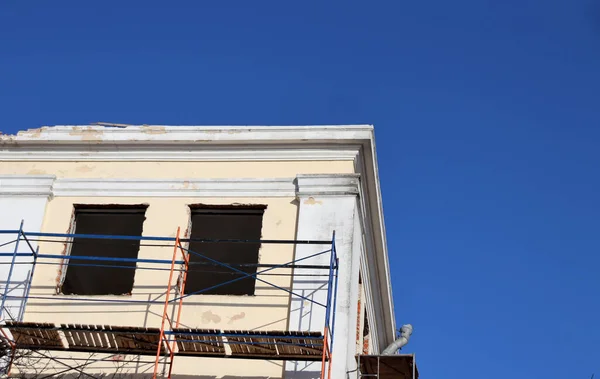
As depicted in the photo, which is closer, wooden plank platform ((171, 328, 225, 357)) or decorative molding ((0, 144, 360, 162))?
wooden plank platform ((171, 328, 225, 357))

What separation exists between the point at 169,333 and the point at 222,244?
110 inches

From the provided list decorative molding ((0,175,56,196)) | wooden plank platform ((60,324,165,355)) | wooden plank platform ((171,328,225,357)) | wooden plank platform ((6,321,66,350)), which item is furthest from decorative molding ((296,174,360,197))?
wooden plank platform ((6,321,66,350))

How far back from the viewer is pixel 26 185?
17.6 m

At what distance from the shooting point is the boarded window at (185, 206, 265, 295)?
16625 mm

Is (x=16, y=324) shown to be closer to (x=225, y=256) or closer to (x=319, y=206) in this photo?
(x=225, y=256)

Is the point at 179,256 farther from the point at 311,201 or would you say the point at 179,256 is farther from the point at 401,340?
the point at 401,340

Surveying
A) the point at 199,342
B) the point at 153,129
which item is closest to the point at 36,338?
the point at 199,342

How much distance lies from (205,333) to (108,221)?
378 centimetres

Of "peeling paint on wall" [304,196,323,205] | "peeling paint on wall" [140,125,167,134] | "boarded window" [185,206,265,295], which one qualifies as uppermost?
"peeling paint on wall" [140,125,167,134]

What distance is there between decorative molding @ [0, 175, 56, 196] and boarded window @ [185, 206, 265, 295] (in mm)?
2565

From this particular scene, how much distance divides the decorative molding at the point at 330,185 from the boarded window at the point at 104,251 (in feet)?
9.08

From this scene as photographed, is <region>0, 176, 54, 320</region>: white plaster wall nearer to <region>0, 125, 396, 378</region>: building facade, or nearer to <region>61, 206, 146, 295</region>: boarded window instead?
<region>0, 125, 396, 378</region>: building facade

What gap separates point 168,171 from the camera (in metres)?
17.7

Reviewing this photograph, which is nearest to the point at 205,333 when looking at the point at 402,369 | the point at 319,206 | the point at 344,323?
the point at 344,323
